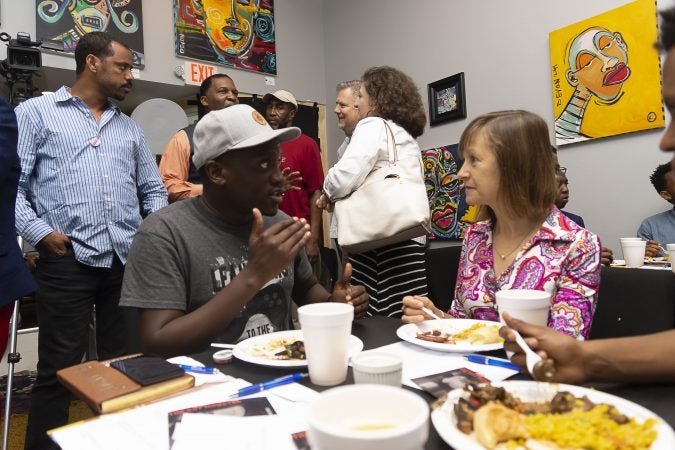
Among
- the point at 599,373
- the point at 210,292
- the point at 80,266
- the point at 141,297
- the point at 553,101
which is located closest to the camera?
the point at 599,373

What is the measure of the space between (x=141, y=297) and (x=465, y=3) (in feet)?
12.3

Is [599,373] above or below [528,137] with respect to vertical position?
below

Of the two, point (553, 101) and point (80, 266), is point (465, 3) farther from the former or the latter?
point (80, 266)

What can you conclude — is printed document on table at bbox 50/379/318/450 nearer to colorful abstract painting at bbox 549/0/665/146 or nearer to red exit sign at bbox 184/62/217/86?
colorful abstract painting at bbox 549/0/665/146

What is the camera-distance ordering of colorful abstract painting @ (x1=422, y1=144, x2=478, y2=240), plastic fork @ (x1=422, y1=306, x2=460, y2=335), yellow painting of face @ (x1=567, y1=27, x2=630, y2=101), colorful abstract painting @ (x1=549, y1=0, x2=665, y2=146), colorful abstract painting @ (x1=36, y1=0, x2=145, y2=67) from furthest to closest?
1. colorful abstract painting @ (x1=422, y1=144, x2=478, y2=240)
2. colorful abstract painting @ (x1=36, y1=0, x2=145, y2=67)
3. yellow painting of face @ (x1=567, y1=27, x2=630, y2=101)
4. colorful abstract painting @ (x1=549, y1=0, x2=665, y2=146)
5. plastic fork @ (x1=422, y1=306, x2=460, y2=335)

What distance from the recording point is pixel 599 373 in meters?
0.79

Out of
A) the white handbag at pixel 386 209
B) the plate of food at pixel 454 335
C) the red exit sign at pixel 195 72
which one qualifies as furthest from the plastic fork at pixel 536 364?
the red exit sign at pixel 195 72

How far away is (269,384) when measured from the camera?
2.72 ft

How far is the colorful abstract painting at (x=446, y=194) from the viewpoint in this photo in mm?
3998

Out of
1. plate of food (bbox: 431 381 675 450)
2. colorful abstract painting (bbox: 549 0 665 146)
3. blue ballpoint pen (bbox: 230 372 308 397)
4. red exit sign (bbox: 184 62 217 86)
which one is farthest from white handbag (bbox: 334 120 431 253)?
red exit sign (bbox: 184 62 217 86)

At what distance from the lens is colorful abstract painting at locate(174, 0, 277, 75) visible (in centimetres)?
432

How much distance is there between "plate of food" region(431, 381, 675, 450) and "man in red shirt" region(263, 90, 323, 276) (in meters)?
2.68

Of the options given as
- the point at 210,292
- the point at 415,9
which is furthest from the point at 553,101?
the point at 210,292

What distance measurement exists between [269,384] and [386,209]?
1442mm
